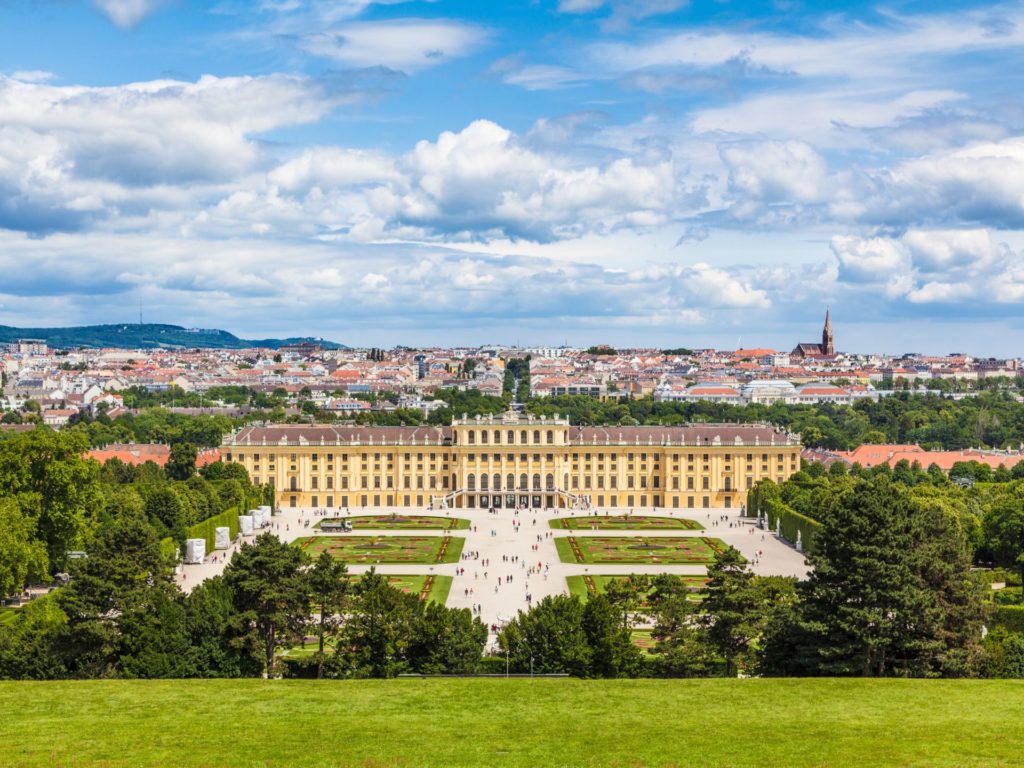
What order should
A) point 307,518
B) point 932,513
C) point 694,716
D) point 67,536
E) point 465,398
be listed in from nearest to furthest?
point 694,716
point 932,513
point 67,536
point 307,518
point 465,398

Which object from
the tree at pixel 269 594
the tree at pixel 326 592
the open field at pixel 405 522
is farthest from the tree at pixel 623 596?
the open field at pixel 405 522

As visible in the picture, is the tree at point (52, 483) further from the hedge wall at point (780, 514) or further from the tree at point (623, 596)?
the hedge wall at point (780, 514)

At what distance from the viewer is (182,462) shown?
315ft

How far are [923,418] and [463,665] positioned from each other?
133 meters

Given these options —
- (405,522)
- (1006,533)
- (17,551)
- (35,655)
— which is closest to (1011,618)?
(1006,533)

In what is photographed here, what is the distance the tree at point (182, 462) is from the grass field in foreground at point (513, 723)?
2445 inches

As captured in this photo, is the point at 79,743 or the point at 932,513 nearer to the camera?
the point at 79,743

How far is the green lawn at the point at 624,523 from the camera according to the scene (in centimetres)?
8850

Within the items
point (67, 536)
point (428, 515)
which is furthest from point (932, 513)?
point (428, 515)

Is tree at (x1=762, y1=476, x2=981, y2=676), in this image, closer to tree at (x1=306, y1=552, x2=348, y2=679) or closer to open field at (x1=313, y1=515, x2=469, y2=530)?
tree at (x1=306, y1=552, x2=348, y2=679)

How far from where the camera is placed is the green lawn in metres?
88.5

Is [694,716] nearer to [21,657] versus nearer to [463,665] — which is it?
[463,665]

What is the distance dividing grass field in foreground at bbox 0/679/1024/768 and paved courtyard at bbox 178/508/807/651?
18475 mm

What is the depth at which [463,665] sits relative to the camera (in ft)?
125
